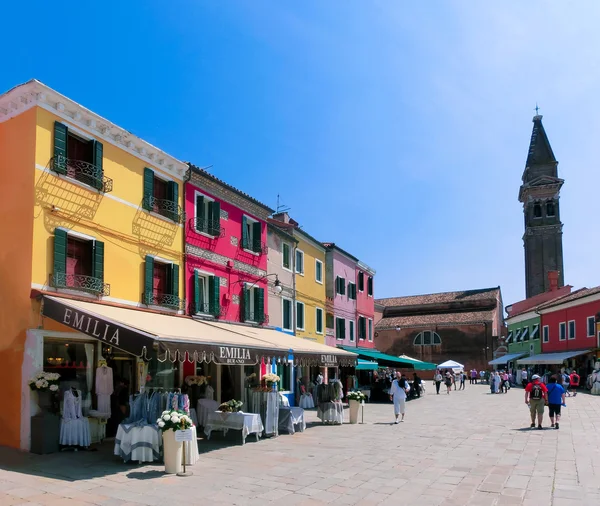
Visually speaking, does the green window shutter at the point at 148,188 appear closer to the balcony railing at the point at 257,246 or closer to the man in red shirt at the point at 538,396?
the balcony railing at the point at 257,246

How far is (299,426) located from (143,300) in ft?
18.0

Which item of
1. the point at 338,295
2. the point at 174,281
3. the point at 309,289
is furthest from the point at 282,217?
the point at 174,281

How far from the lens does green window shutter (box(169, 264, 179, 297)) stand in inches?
643

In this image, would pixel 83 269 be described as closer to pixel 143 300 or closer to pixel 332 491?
pixel 143 300

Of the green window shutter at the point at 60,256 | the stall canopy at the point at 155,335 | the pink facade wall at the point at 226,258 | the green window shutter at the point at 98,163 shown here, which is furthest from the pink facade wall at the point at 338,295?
the green window shutter at the point at 60,256

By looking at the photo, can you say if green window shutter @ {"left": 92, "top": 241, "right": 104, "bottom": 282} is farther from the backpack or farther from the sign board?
the backpack

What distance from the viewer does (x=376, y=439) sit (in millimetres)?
14195

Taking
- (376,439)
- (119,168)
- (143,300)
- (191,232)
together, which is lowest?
(376,439)

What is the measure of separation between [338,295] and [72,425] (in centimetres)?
2031

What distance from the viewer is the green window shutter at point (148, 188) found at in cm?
1554

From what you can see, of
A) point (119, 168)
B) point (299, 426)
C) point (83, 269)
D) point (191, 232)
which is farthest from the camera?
point (191, 232)

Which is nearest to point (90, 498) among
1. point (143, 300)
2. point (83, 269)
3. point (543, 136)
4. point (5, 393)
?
point (5, 393)

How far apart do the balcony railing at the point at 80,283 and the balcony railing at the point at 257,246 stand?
296 inches

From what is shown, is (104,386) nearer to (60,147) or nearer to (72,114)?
(60,147)
